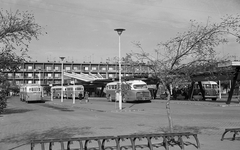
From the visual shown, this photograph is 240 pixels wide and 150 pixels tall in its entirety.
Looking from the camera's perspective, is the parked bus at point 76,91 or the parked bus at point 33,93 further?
the parked bus at point 76,91

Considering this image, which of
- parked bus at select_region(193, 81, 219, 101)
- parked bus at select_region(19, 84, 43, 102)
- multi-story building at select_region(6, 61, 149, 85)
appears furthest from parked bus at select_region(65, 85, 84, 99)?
multi-story building at select_region(6, 61, 149, 85)

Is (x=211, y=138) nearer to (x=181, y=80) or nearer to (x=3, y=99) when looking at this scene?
(x=181, y=80)

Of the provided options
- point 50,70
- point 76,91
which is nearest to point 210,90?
point 76,91

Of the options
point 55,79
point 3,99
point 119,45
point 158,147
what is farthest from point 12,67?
point 55,79

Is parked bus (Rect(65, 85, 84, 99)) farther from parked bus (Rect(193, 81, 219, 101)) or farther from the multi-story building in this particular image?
the multi-story building

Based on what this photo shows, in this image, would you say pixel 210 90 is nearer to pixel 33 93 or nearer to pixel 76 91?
pixel 33 93

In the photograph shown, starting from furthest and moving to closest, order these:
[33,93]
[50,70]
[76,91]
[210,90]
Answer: [50,70], [76,91], [33,93], [210,90]

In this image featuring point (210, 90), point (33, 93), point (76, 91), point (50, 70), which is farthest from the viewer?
point (50, 70)

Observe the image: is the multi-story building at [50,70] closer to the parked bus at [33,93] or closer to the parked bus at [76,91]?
the parked bus at [76,91]

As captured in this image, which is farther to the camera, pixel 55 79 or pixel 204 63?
pixel 55 79

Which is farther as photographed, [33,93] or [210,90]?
[33,93]

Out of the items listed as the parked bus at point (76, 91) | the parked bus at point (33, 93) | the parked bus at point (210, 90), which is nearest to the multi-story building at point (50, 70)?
the parked bus at point (76, 91)

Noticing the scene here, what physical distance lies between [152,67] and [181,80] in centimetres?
123

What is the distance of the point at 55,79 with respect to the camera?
393 feet
